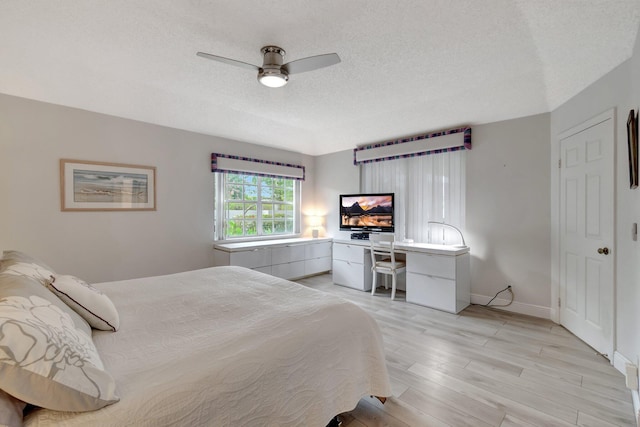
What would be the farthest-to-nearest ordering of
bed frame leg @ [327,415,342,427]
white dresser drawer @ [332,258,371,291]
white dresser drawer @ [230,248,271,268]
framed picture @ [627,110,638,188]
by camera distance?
white dresser drawer @ [332,258,371,291] < white dresser drawer @ [230,248,271,268] < framed picture @ [627,110,638,188] < bed frame leg @ [327,415,342,427]

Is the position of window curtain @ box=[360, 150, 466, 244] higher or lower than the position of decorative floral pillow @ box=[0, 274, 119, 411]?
higher

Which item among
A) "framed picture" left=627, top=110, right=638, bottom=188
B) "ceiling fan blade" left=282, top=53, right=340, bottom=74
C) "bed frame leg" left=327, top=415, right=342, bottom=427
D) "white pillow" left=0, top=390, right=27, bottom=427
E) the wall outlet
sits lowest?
"bed frame leg" left=327, top=415, right=342, bottom=427

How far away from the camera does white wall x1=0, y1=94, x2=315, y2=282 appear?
2818 mm

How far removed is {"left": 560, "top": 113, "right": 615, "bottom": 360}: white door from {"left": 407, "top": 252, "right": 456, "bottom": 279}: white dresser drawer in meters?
1.09

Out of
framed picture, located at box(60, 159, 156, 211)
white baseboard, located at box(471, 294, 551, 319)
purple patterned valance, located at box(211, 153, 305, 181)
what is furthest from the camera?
purple patterned valance, located at box(211, 153, 305, 181)

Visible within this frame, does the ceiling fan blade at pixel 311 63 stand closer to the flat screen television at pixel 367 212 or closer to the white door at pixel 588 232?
the white door at pixel 588 232

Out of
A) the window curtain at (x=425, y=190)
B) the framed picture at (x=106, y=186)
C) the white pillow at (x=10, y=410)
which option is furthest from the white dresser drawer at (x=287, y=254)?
the white pillow at (x=10, y=410)

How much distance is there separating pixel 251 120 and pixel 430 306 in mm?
3628

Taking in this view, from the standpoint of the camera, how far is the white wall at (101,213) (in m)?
2.82

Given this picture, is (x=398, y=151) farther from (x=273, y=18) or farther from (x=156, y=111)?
(x=156, y=111)

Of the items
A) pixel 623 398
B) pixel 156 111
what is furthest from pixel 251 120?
pixel 623 398

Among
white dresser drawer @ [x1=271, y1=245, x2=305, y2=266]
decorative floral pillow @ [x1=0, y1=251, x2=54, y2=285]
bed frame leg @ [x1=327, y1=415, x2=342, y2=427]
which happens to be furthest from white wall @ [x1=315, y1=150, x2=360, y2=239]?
decorative floral pillow @ [x1=0, y1=251, x2=54, y2=285]

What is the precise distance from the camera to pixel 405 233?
445 centimetres

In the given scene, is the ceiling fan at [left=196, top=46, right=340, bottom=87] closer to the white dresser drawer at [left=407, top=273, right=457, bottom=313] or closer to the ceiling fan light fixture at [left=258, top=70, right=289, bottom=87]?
the ceiling fan light fixture at [left=258, top=70, right=289, bottom=87]
